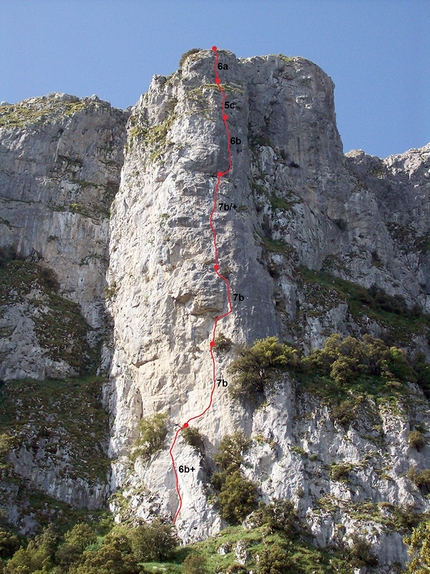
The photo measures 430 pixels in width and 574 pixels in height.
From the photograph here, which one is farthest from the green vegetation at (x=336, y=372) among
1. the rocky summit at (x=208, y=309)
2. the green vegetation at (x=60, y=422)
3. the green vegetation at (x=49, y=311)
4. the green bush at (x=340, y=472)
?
the green vegetation at (x=49, y=311)

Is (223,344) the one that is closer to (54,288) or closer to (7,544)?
(7,544)

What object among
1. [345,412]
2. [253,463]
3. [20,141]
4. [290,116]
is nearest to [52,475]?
[253,463]

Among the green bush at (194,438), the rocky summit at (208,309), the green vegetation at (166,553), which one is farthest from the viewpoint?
the green bush at (194,438)

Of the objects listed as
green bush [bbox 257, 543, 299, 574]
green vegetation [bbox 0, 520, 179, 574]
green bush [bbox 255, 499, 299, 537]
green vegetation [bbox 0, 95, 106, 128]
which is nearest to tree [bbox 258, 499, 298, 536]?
green bush [bbox 255, 499, 299, 537]

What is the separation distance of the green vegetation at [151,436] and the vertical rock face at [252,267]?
22.5 inches

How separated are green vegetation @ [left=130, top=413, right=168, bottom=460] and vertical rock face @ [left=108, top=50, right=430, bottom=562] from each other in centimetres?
57

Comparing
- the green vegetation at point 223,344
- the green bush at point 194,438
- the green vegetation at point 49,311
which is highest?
the green vegetation at point 49,311

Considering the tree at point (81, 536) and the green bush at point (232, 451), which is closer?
the tree at point (81, 536)

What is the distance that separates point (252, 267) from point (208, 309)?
488 cm

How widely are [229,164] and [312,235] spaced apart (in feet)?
33.2

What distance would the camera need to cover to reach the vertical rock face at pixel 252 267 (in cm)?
4103

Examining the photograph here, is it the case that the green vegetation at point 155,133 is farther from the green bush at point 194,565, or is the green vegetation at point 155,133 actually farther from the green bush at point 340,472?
the green bush at point 194,565

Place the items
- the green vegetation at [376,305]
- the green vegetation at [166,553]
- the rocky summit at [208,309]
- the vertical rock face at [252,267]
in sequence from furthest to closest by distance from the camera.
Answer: the green vegetation at [376,305] < the vertical rock face at [252,267] < the rocky summit at [208,309] < the green vegetation at [166,553]

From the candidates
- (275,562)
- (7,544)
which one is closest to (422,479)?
(275,562)
